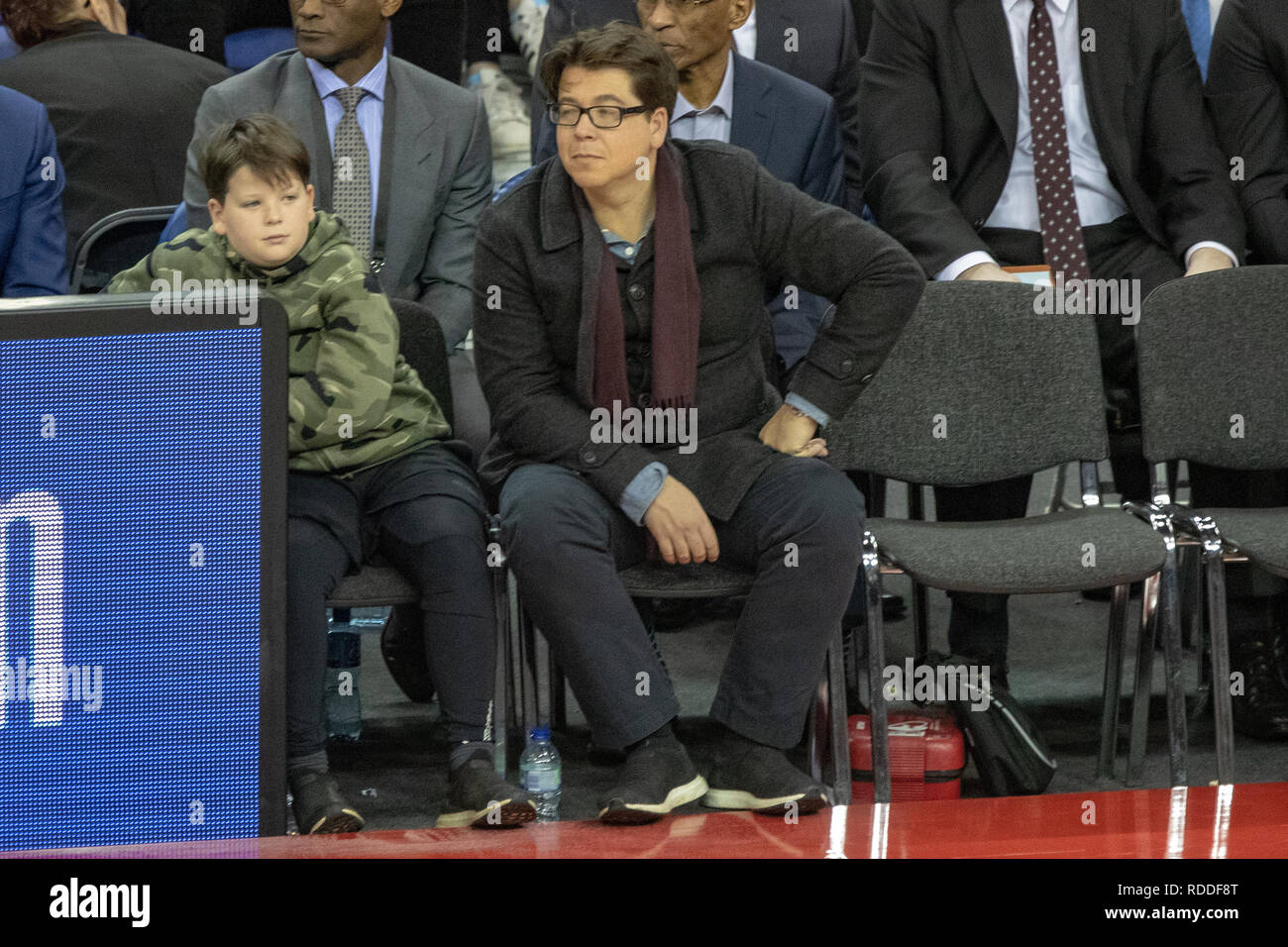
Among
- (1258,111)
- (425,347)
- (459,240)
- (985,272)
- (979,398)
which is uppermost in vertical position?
(1258,111)

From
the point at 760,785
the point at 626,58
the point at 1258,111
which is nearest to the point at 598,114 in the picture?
the point at 626,58

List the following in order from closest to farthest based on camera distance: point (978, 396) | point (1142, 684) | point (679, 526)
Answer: point (679, 526)
point (1142, 684)
point (978, 396)

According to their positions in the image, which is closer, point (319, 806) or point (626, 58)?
point (319, 806)

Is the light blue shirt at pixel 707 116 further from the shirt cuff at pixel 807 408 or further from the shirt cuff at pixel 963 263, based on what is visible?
the shirt cuff at pixel 807 408

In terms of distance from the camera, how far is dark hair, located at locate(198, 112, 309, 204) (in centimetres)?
272

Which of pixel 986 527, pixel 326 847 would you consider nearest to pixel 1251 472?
pixel 986 527

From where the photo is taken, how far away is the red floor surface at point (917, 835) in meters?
2.01

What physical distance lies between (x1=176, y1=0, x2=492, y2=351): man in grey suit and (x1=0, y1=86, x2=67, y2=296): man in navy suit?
14.3 inches

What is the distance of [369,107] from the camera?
357cm

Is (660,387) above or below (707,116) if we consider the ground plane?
below

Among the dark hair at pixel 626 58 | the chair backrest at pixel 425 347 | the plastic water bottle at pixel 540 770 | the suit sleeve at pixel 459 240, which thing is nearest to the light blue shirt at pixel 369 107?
the suit sleeve at pixel 459 240

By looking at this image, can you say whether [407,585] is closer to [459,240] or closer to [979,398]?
[459,240]

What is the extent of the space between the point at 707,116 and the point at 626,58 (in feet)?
2.99

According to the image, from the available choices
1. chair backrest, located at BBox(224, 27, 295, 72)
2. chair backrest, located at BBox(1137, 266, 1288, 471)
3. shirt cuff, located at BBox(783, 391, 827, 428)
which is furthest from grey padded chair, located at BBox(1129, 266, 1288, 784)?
chair backrest, located at BBox(224, 27, 295, 72)
